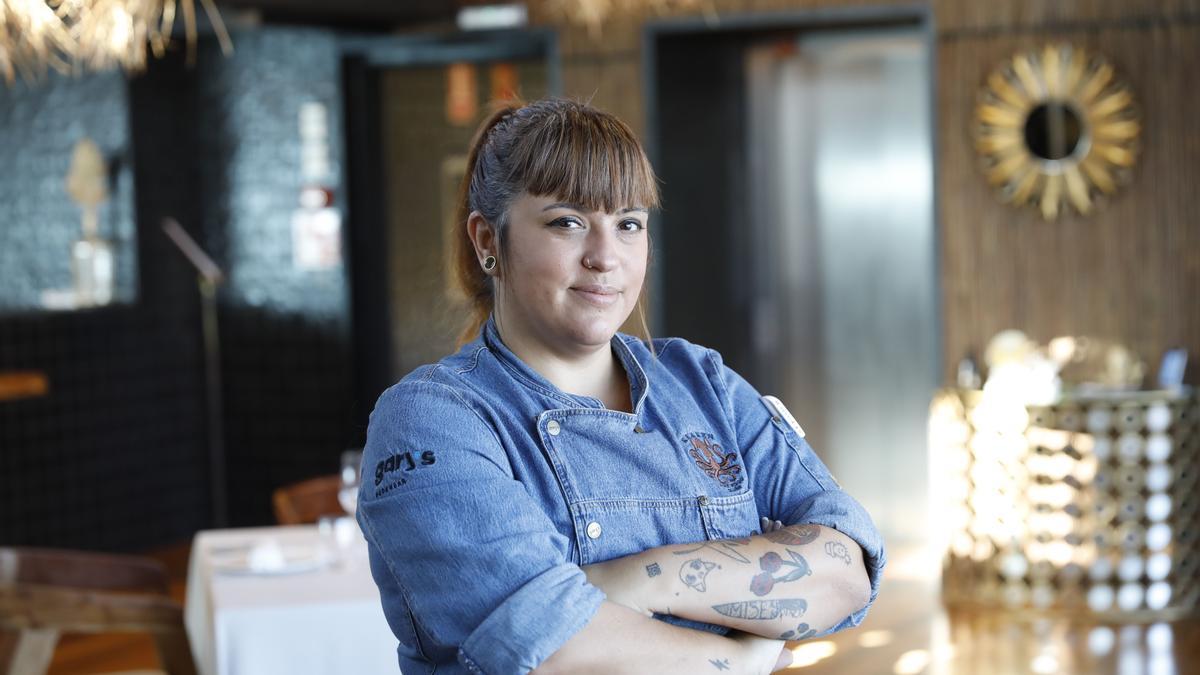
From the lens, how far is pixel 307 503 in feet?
15.0

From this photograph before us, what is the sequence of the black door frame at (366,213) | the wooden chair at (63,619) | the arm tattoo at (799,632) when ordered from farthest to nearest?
the black door frame at (366,213)
the wooden chair at (63,619)
the arm tattoo at (799,632)

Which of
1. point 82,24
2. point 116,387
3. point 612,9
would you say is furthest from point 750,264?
point 82,24

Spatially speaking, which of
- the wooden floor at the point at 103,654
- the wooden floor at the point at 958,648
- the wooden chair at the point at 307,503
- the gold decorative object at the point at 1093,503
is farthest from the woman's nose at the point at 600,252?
the gold decorative object at the point at 1093,503

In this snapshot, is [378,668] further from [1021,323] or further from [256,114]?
[256,114]

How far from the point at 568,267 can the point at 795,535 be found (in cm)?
47

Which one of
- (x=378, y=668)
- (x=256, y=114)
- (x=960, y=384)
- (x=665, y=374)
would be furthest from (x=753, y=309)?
(x=665, y=374)

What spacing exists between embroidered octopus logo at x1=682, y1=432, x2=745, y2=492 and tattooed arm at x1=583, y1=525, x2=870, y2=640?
87 millimetres

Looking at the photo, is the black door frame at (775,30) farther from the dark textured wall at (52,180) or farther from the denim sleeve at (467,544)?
the denim sleeve at (467,544)

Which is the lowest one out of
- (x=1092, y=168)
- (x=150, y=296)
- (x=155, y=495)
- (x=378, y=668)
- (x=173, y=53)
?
(x=155, y=495)

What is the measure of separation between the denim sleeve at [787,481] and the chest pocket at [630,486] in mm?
102

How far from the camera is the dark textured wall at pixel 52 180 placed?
23.5 feet

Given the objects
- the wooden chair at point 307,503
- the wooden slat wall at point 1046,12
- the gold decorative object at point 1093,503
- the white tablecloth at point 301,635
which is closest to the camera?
the white tablecloth at point 301,635

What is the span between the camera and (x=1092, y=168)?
623 centimetres

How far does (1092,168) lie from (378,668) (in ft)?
14.0
